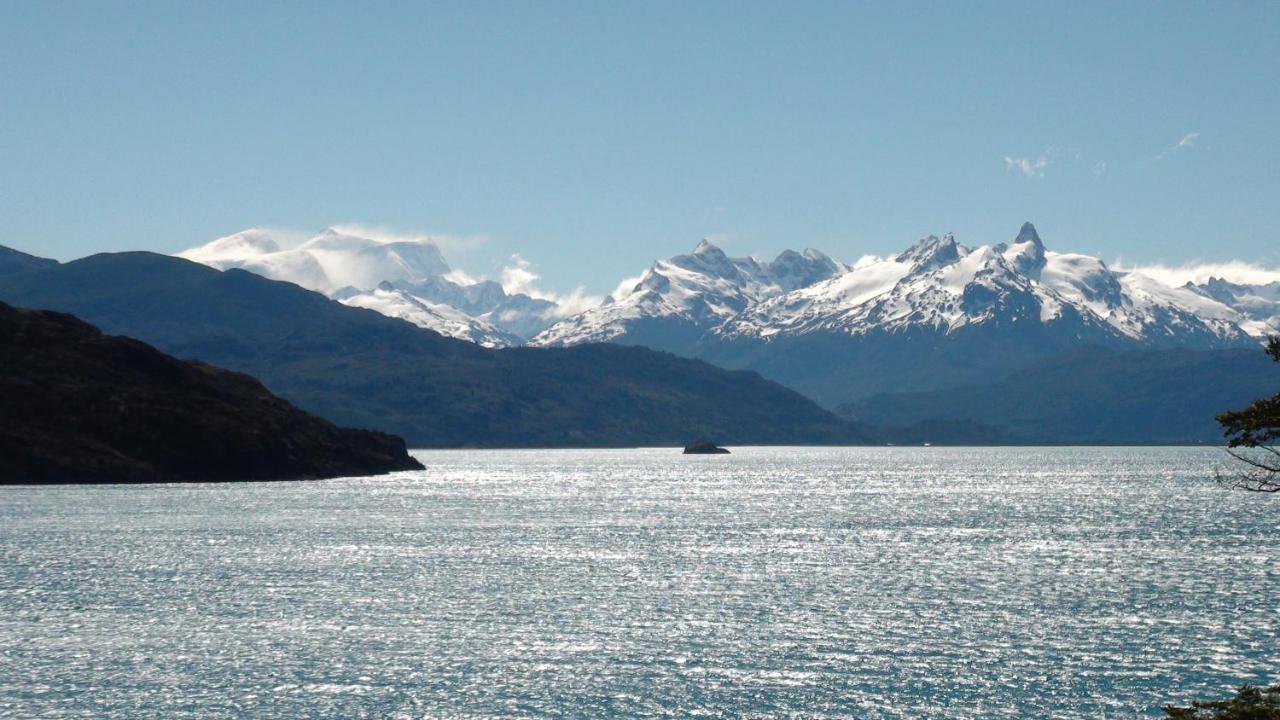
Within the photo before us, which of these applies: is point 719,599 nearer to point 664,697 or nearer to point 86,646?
point 664,697

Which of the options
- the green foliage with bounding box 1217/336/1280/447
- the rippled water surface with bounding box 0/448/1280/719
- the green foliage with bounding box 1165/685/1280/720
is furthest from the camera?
the rippled water surface with bounding box 0/448/1280/719

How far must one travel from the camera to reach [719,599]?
96.1m

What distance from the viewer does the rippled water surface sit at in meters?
63.2

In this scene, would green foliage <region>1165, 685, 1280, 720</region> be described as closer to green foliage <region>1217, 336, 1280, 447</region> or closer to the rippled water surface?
green foliage <region>1217, 336, 1280, 447</region>

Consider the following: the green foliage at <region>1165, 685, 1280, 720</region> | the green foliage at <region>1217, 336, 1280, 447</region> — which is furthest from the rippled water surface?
the green foliage at <region>1217, 336, 1280, 447</region>

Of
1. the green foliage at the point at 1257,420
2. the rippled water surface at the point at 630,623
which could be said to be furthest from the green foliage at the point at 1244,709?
the rippled water surface at the point at 630,623

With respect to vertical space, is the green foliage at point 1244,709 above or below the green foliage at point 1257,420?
below

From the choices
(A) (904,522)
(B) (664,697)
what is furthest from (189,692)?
(A) (904,522)

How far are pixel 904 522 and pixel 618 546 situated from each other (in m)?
52.3

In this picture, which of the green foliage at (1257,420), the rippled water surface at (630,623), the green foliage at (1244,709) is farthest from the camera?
the rippled water surface at (630,623)

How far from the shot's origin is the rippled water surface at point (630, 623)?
207 ft

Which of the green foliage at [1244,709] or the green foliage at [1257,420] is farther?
the green foliage at [1257,420]

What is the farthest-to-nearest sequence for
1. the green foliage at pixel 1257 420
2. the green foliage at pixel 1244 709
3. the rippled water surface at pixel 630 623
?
the rippled water surface at pixel 630 623 < the green foliage at pixel 1257 420 < the green foliage at pixel 1244 709

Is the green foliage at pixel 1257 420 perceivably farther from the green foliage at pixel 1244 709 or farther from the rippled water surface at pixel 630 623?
the rippled water surface at pixel 630 623
